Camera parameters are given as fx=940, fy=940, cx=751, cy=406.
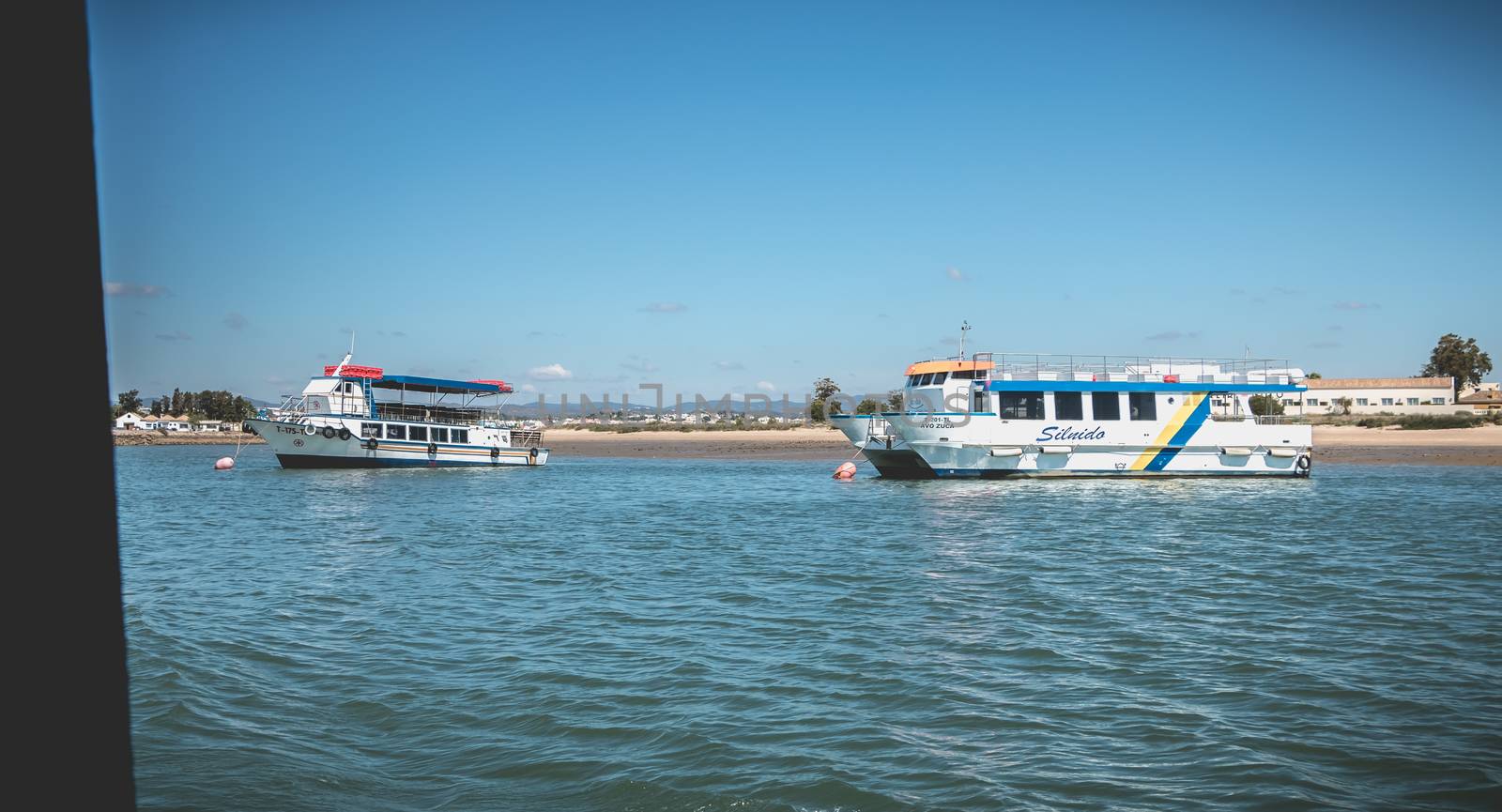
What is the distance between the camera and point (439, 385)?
5259cm

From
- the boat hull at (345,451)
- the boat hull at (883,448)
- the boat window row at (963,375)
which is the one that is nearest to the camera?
the boat window row at (963,375)

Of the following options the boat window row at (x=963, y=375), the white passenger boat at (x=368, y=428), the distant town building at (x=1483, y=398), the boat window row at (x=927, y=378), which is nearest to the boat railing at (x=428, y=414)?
the white passenger boat at (x=368, y=428)

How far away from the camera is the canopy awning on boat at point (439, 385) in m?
50.7

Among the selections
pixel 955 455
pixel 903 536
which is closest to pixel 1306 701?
pixel 903 536

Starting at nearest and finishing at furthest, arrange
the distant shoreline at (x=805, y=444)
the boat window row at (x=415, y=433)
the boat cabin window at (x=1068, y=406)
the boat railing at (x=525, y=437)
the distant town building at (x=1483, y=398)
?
the boat cabin window at (x=1068, y=406) → the boat window row at (x=415, y=433) → the distant shoreline at (x=805, y=444) → the boat railing at (x=525, y=437) → the distant town building at (x=1483, y=398)

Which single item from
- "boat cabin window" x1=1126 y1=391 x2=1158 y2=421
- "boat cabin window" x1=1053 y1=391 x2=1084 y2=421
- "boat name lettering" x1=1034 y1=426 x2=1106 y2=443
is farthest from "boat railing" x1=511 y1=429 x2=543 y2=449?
"boat cabin window" x1=1126 y1=391 x2=1158 y2=421

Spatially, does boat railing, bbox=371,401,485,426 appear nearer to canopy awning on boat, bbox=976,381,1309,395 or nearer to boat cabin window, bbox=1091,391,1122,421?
canopy awning on boat, bbox=976,381,1309,395

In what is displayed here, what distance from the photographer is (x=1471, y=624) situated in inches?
474

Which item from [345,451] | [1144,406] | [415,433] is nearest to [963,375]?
[1144,406]

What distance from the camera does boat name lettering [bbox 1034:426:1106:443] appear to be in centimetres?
3744

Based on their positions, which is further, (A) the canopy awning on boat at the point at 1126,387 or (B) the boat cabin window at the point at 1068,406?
(B) the boat cabin window at the point at 1068,406

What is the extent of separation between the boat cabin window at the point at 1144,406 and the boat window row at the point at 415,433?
115ft

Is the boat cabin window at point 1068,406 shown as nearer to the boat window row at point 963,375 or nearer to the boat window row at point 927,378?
the boat window row at point 963,375

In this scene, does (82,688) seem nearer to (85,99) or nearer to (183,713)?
(85,99)
